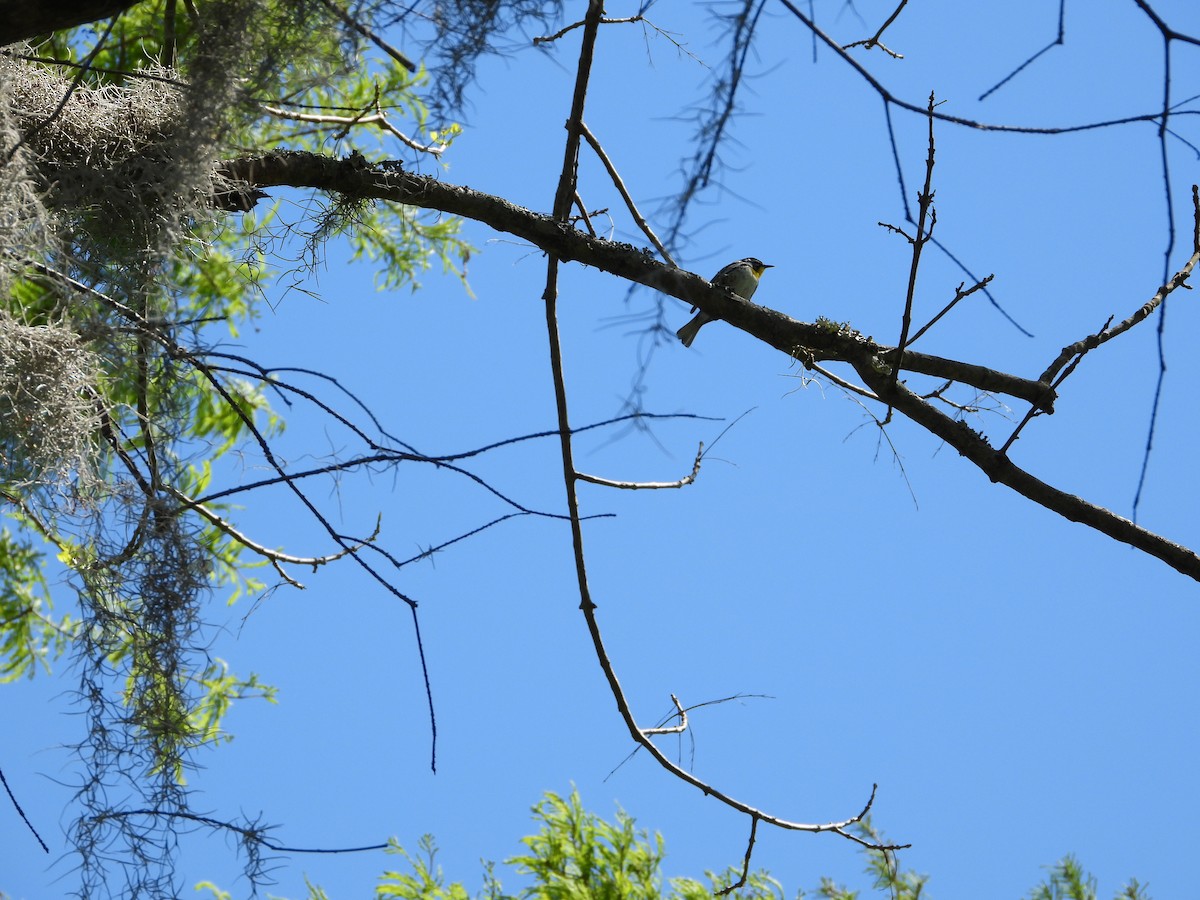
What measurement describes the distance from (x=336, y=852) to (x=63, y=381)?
93 centimetres

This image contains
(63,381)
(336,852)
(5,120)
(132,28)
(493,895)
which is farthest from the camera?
(493,895)

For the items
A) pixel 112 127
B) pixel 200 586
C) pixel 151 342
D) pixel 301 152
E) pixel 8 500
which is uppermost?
pixel 301 152

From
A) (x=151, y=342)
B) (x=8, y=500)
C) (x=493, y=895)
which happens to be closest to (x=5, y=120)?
(x=151, y=342)

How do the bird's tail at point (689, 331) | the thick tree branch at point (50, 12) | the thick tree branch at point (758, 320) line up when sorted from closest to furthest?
the thick tree branch at point (50, 12) → the thick tree branch at point (758, 320) → the bird's tail at point (689, 331)

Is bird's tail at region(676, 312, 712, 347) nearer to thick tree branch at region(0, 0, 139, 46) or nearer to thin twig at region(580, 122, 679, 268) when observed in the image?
thin twig at region(580, 122, 679, 268)

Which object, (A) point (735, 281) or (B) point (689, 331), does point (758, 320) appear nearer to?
(B) point (689, 331)

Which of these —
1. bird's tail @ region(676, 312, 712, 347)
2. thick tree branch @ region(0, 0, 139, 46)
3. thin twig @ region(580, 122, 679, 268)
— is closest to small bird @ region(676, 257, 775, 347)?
bird's tail @ region(676, 312, 712, 347)

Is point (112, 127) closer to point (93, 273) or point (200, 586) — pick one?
point (93, 273)

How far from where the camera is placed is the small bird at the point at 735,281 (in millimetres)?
3146

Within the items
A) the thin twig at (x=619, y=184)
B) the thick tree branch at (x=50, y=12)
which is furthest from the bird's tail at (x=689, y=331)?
the thick tree branch at (x=50, y=12)

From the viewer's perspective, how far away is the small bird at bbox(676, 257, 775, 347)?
3.15 meters

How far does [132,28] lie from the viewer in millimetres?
3602

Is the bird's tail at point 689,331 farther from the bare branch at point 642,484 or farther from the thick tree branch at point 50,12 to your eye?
the thick tree branch at point 50,12

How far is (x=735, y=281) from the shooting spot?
150 inches
